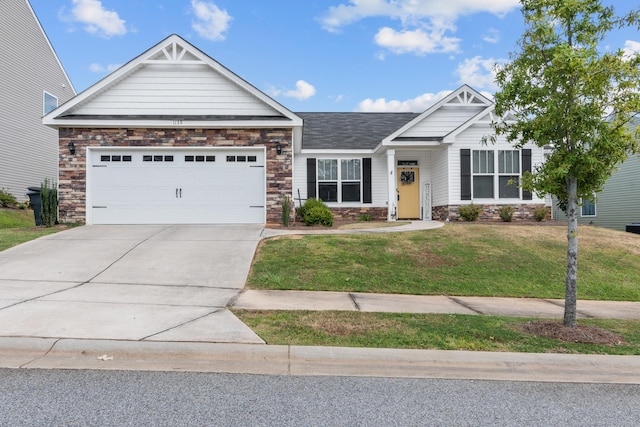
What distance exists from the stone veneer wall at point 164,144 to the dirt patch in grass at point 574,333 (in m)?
9.90

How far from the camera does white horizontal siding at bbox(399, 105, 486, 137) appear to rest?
18.5 metres

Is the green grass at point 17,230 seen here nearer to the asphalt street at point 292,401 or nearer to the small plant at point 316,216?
the small plant at point 316,216

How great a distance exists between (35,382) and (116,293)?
338cm

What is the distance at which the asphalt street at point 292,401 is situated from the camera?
3383 mm

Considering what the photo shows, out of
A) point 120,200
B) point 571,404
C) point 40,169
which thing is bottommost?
point 571,404

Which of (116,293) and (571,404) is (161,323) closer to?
(116,293)

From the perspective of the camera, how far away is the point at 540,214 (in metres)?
16.9

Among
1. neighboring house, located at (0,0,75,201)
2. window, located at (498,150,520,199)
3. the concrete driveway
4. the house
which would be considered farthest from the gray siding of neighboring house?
neighboring house, located at (0,0,75,201)

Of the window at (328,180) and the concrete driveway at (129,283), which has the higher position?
the window at (328,180)

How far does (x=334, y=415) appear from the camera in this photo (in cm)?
347

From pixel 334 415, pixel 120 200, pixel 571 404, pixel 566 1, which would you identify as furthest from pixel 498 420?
pixel 120 200

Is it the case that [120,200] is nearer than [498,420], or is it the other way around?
[498,420]

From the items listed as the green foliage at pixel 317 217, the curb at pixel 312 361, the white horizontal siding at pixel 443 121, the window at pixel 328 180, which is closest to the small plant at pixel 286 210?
the green foliage at pixel 317 217

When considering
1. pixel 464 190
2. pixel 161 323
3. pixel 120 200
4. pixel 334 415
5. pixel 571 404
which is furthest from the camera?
pixel 464 190
